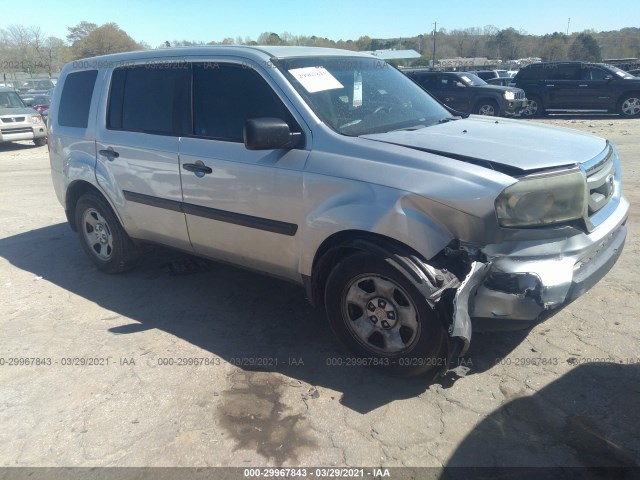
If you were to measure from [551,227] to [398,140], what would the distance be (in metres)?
1.01

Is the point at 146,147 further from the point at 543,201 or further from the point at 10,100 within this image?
the point at 10,100

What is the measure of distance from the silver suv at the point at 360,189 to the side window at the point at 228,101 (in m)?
0.01

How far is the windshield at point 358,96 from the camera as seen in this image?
3627 mm

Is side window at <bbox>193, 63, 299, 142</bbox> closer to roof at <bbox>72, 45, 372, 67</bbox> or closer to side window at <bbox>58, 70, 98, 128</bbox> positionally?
roof at <bbox>72, 45, 372, 67</bbox>

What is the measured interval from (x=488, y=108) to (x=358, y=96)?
1433 centimetres

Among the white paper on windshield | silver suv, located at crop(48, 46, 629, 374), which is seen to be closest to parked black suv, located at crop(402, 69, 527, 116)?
silver suv, located at crop(48, 46, 629, 374)

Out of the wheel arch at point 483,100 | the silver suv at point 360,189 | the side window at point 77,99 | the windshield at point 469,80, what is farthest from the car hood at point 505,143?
the windshield at point 469,80

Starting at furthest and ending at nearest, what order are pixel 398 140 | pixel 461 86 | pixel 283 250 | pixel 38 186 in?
pixel 461 86 < pixel 38 186 < pixel 283 250 < pixel 398 140

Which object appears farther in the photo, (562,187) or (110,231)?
(110,231)

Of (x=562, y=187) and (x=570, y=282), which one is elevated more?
(x=562, y=187)

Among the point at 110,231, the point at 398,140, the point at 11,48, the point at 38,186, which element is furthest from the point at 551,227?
the point at 11,48

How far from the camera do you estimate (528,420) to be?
2.92 metres

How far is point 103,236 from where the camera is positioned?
5215 mm

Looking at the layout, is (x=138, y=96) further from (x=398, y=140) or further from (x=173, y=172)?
(x=398, y=140)
